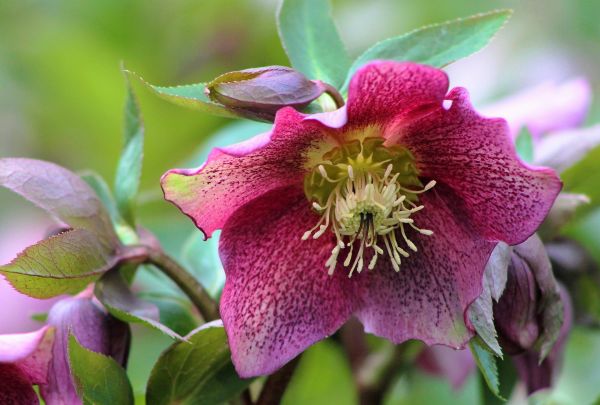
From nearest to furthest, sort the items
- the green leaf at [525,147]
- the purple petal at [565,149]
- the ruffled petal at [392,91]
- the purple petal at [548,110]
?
the ruffled petal at [392,91]
the green leaf at [525,147]
the purple petal at [565,149]
the purple petal at [548,110]

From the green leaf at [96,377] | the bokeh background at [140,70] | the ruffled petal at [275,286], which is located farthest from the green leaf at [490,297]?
the bokeh background at [140,70]

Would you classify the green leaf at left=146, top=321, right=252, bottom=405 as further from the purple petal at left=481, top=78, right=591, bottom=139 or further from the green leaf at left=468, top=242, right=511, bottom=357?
the purple petal at left=481, top=78, right=591, bottom=139

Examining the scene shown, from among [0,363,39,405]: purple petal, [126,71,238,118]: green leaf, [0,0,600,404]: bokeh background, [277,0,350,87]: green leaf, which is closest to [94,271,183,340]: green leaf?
[0,363,39,405]: purple petal

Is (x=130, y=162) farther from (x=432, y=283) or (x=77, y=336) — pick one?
(x=432, y=283)

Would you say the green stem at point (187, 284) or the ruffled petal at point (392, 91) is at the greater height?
the ruffled petal at point (392, 91)

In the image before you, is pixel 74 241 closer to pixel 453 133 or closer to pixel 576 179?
pixel 453 133

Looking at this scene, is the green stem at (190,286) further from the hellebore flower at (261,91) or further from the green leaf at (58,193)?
the hellebore flower at (261,91)

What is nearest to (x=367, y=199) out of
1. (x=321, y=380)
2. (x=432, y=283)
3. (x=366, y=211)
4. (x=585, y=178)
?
(x=366, y=211)
